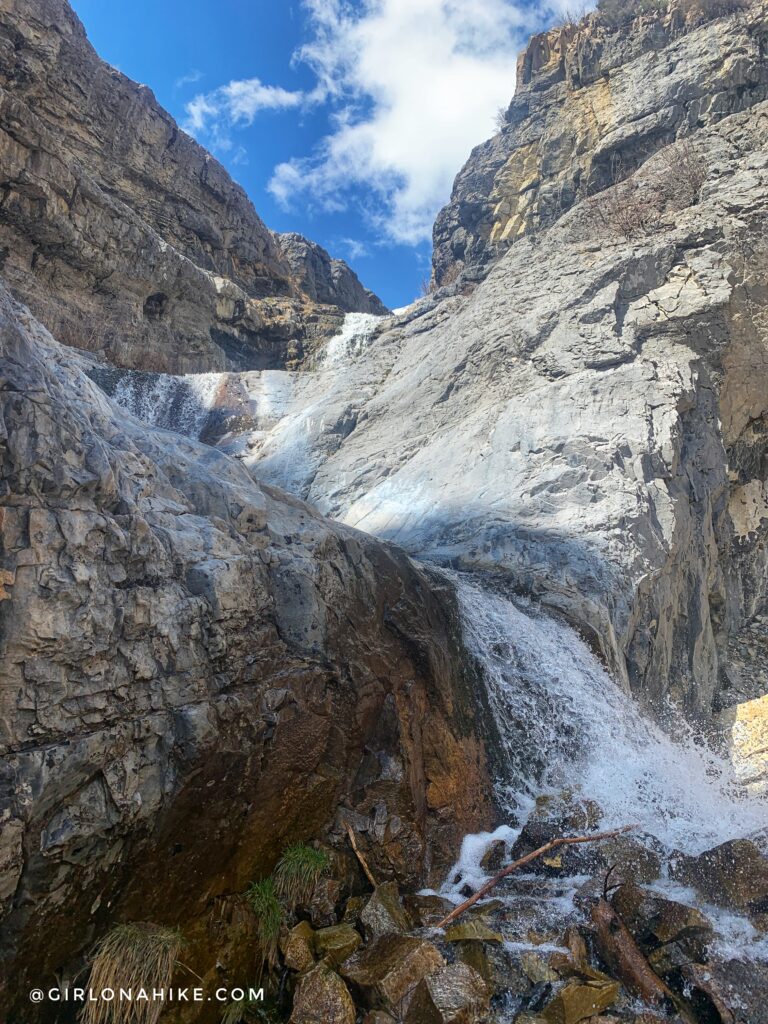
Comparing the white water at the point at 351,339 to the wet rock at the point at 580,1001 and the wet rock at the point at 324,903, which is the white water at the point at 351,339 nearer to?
the wet rock at the point at 324,903

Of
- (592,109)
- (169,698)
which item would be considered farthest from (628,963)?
(592,109)

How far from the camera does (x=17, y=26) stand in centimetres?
2312

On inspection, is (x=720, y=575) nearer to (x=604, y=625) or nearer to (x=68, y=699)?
(x=604, y=625)

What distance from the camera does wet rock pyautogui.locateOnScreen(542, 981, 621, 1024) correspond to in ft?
13.2

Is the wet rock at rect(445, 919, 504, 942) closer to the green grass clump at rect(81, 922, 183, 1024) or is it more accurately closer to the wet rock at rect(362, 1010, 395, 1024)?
the wet rock at rect(362, 1010, 395, 1024)

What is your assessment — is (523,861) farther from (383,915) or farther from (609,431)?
(609,431)

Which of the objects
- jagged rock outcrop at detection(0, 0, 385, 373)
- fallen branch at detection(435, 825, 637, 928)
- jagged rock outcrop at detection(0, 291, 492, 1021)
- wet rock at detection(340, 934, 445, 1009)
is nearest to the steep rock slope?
fallen branch at detection(435, 825, 637, 928)

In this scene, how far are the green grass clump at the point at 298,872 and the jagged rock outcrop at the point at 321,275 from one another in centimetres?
3342

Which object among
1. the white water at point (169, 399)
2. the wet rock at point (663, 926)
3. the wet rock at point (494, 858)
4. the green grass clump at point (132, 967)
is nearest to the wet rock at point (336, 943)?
the green grass clump at point (132, 967)

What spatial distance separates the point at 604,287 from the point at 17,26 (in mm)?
22970

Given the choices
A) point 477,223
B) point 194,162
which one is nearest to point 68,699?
point 477,223

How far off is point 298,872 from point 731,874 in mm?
3337

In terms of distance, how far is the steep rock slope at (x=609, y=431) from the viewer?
995cm

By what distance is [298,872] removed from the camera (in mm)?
4984
